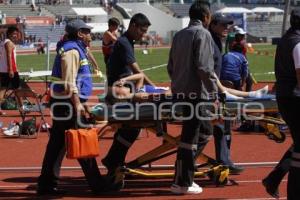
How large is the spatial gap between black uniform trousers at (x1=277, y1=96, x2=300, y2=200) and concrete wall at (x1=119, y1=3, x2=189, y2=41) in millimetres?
77790

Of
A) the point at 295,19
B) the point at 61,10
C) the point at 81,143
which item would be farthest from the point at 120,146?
the point at 61,10

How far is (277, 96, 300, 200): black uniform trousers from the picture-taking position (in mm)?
7043

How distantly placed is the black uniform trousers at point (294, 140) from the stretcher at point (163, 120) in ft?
4.15

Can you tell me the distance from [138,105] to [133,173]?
3.00 feet

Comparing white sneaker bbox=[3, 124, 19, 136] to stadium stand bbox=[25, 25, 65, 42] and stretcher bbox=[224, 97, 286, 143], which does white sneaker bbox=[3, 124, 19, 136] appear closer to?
stretcher bbox=[224, 97, 286, 143]

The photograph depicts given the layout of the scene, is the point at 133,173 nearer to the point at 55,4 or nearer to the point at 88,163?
the point at 88,163

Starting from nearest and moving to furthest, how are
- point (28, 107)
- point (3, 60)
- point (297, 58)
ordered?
point (297, 58)
point (28, 107)
point (3, 60)

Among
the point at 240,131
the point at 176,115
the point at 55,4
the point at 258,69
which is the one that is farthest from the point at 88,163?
the point at 55,4

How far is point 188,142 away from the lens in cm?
805

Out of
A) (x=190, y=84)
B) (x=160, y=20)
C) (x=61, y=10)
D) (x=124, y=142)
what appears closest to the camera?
(x=190, y=84)

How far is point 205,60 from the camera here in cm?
779

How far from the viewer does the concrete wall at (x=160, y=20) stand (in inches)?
3396

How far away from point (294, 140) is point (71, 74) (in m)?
2.42

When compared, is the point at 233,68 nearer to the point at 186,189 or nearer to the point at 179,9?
the point at 186,189
